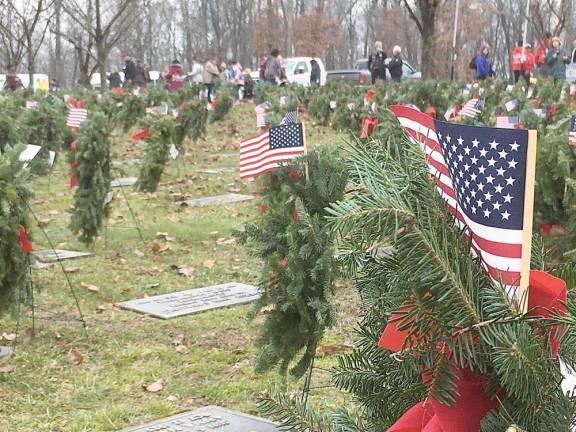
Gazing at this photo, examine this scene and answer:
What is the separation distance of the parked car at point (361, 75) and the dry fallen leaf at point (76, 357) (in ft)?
87.1

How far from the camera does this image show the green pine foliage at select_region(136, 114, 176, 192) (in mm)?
11188

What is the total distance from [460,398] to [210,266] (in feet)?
21.4

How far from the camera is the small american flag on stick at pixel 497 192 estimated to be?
1.39m

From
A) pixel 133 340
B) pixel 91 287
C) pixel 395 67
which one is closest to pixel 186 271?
pixel 91 287

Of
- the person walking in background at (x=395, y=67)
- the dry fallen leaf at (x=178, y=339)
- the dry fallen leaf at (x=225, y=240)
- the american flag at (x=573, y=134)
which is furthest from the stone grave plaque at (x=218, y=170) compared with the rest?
the person walking in background at (x=395, y=67)

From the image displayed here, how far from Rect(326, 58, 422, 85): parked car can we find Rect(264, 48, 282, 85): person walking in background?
371 cm

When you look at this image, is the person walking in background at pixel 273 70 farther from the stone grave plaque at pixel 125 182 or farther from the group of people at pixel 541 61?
the stone grave plaque at pixel 125 182

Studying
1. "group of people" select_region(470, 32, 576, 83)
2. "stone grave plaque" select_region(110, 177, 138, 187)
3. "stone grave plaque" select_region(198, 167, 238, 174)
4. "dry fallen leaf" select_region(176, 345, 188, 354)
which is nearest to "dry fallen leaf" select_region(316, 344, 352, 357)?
"dry fallen leaf" select_region(176, 345, 188, 354)

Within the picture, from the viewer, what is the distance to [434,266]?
4.67 ft

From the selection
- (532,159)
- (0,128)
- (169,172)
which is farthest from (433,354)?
(169,172)

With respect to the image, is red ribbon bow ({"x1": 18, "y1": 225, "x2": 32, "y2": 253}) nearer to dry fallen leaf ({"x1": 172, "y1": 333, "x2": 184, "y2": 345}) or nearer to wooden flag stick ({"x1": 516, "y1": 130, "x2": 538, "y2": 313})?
dry fallen leaf ({"x1": 172, "y1": 333, "x2": 184, "y2": 345})

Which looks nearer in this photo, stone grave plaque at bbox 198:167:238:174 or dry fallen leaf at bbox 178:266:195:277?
dry fallen leaf at bbox 178:266:195:277

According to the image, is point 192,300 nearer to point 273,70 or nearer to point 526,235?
point 526,235

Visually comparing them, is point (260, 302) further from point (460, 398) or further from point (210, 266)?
point (210, 266)
